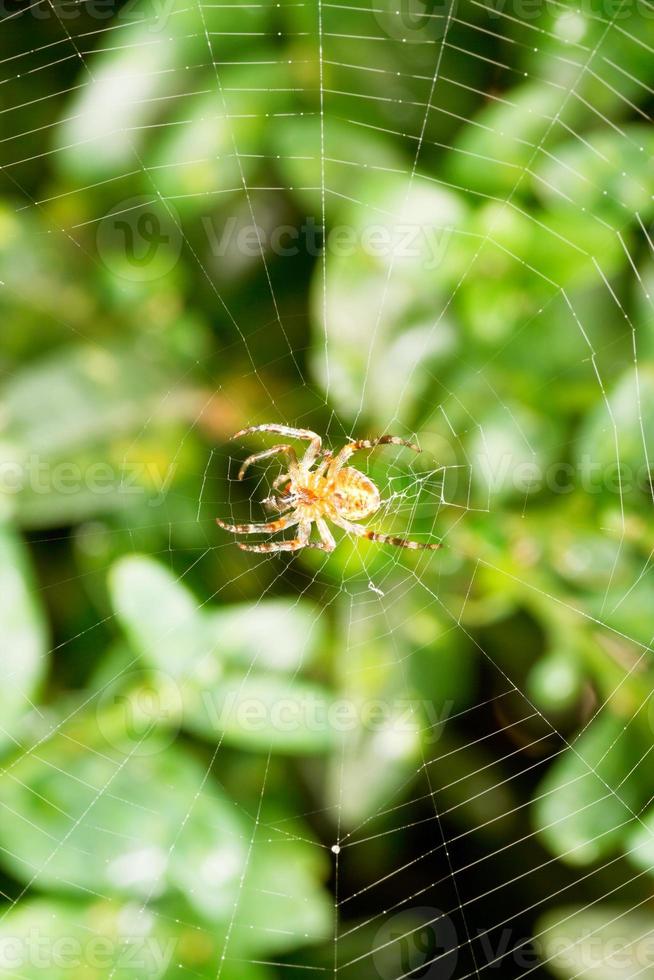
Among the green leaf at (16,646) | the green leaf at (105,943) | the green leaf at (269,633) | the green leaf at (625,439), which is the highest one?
the green leaf at (625,439)

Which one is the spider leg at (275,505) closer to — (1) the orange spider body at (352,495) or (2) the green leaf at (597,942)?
(1) the orange spider body at (352,495)

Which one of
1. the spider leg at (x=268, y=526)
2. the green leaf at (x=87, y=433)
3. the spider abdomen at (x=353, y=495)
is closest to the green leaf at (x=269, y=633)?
the green leaf at (x=87, y=433)

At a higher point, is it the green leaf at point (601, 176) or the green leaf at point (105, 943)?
the green leaf at point (601, 176)

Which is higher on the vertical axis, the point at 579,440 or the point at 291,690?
the point at 579,440

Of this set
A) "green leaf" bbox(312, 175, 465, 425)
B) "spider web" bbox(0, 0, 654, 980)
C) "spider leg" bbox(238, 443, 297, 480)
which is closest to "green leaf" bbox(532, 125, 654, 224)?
"spider web" bbox(0, 0, 654, 980)

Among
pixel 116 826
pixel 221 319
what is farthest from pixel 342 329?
pixel 116 826

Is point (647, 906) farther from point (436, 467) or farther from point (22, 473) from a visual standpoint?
point (22, 473)

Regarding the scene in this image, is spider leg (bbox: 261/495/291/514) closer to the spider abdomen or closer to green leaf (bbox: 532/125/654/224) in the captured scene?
the spider abdomen
